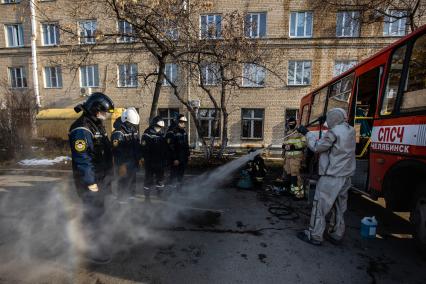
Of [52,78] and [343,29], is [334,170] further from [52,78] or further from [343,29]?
[52,78]

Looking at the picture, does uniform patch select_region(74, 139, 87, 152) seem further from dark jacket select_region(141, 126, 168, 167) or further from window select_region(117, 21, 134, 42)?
window select_region(117, 21, 134, 42)

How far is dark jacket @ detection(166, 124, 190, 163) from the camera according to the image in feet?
19.6

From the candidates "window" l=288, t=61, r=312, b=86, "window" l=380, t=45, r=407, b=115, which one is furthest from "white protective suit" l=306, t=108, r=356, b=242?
"window" l=288, t=61, r=312, b=86

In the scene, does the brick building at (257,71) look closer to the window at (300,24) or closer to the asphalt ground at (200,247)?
the window at (300,24)

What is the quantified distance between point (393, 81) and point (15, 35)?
952 inches

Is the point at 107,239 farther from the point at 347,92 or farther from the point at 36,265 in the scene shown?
the point at 347,92

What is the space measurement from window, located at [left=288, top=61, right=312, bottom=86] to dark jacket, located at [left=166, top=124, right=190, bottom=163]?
464 inches

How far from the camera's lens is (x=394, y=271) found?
2.99 m

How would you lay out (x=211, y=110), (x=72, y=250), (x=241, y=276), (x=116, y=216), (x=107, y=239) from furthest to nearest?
(x=211, y=110)
(x=116, y=216)
(x=107, y=239)
(x=72, y=250)
(x=241, y=276)

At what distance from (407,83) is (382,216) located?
2707 mm

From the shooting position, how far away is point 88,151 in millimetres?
3068

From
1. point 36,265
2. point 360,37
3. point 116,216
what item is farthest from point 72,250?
point 360,37

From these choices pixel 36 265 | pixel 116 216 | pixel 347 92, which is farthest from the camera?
pixel 347 92

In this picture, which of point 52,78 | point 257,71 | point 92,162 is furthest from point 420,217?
point 52,78
